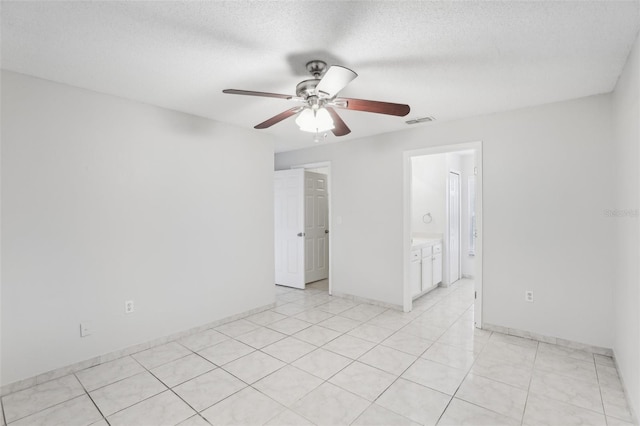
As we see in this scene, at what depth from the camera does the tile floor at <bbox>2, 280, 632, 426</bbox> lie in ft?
6.67

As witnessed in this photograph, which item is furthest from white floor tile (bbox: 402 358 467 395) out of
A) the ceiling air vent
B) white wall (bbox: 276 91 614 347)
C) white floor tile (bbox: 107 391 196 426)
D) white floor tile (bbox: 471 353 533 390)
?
the ceiling air vent

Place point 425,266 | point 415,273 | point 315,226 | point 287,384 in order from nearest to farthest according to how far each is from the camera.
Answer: point 287,384
point 415,273
point 425,266
point 315,226

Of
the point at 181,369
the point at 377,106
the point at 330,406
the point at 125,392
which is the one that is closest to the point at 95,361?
the point at 125,392

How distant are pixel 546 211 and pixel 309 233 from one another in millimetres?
3370

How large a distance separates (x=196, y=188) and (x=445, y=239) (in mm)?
3980

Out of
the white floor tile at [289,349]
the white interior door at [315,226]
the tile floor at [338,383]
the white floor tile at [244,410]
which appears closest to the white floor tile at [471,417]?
the tile floor at [338,383]

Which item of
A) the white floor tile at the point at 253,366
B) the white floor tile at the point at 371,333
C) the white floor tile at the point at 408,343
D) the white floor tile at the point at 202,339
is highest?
the white floor tile at the point at 253,366

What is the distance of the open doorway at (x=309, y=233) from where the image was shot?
5199mm

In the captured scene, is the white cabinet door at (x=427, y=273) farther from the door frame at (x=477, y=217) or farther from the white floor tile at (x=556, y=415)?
the white floor tile at (x=556, y=415)

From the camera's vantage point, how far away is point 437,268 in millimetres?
5051

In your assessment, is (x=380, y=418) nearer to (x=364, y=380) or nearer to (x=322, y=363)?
(x=364, y=380)

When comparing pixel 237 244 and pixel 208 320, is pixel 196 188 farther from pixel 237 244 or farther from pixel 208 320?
pixel 208 320

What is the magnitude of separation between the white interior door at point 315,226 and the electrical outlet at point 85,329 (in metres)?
3.19

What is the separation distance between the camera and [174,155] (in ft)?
10.8
